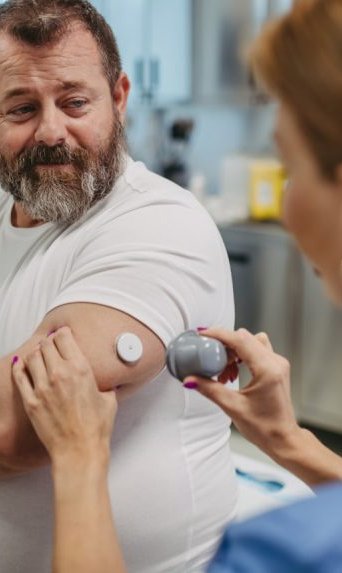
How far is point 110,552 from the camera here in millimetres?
1000

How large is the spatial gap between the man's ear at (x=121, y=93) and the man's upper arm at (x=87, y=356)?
478 millimetres

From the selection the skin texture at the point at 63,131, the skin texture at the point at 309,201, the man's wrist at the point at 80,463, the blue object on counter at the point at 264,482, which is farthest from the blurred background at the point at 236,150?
the skin texture at the point at 309,201

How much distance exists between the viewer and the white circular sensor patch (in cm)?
122

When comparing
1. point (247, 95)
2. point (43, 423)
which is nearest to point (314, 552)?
point (43, 423)

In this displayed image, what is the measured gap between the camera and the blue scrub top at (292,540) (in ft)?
2.11

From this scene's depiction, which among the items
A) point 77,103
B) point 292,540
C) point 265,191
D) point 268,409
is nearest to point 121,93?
point 77,103

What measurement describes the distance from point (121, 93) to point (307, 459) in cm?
76

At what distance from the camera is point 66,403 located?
1.13 meters

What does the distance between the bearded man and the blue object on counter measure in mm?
361

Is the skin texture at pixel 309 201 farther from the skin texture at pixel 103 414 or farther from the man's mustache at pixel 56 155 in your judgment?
the man's mustache at pixel 56 155

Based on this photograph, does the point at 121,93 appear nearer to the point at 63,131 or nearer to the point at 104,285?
the point at 63,131

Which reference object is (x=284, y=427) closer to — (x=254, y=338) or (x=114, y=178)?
(x=254, y=338)

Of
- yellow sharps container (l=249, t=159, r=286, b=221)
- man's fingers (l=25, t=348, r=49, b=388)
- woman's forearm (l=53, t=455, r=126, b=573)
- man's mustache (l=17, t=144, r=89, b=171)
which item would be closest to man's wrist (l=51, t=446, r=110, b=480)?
woman's forearm (l=53, t=455, r=126, b=573)

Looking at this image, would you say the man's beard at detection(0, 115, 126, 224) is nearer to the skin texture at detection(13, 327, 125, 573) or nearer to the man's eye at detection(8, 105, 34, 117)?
the man's eye at detection(8, 105, 34, 117)
